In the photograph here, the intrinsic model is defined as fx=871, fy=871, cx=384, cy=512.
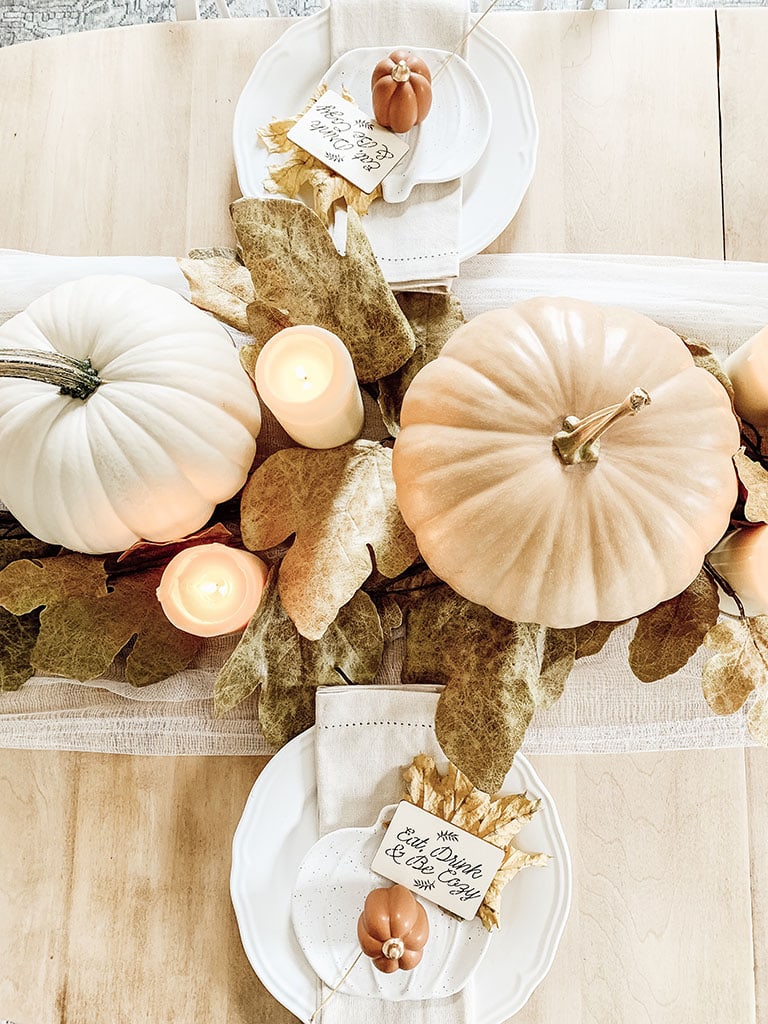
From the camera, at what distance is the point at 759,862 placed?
2.69 ft

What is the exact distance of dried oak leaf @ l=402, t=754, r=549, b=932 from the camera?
0.75 meters

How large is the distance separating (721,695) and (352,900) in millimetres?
361

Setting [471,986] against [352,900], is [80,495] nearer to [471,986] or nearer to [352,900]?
[352,900]

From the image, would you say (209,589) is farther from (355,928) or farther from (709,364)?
(709,364)

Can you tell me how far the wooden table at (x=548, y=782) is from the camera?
0.81 metres

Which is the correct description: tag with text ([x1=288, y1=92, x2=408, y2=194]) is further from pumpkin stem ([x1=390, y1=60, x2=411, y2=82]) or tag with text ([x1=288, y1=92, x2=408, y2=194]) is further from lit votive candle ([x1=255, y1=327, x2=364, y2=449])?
lit votive candle ([x1=255, y1=327, x2=364, y2=449])

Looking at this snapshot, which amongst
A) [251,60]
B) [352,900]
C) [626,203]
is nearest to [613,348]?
[626,203]

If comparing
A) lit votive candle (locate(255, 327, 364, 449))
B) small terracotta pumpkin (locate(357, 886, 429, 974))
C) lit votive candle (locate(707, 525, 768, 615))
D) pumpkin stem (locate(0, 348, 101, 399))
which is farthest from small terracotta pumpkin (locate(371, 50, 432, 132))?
small terracotta pumpkin (locate(357, 886, 429, 974))

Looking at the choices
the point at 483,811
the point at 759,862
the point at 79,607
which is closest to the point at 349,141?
the point at 79,607

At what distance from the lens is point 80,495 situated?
0.68 meters

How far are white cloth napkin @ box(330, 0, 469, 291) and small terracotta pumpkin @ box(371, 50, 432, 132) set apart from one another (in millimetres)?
56

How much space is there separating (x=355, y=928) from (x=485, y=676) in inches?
10.5

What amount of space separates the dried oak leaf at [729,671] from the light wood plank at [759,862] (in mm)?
189

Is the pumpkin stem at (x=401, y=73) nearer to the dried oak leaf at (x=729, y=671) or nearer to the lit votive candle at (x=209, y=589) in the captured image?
the lit votive candle at (x=209, y=589)
